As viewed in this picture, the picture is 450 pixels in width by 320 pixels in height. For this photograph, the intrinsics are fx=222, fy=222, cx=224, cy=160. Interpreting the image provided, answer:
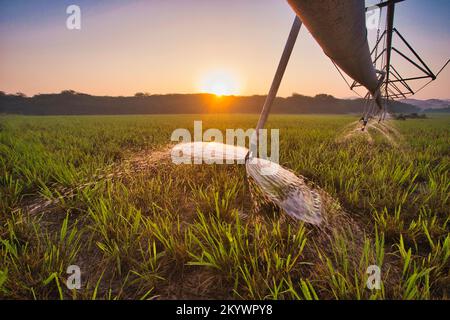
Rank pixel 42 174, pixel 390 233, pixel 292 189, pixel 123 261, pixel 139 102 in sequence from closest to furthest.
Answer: pixel 123 261, pixel 390 233, pixel 292 189, pixel 42 174, pixel 139 102

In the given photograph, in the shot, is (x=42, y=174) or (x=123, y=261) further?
(x=42, y=174)

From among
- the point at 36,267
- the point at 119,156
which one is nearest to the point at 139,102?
the point at 119,156

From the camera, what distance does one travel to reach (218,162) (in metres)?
2.38

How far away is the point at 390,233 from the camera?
48.1 inches

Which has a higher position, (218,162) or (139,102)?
(139,102)

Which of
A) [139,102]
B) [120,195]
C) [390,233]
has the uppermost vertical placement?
[139,102]

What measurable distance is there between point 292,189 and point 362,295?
3.02 feet

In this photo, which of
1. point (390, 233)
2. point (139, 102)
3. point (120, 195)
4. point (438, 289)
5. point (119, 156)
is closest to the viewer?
point (438, 289)

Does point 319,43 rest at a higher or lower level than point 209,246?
higher

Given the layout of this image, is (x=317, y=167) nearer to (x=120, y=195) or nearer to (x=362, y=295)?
(x=362, y=295)

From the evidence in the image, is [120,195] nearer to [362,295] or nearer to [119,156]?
[362,295]
